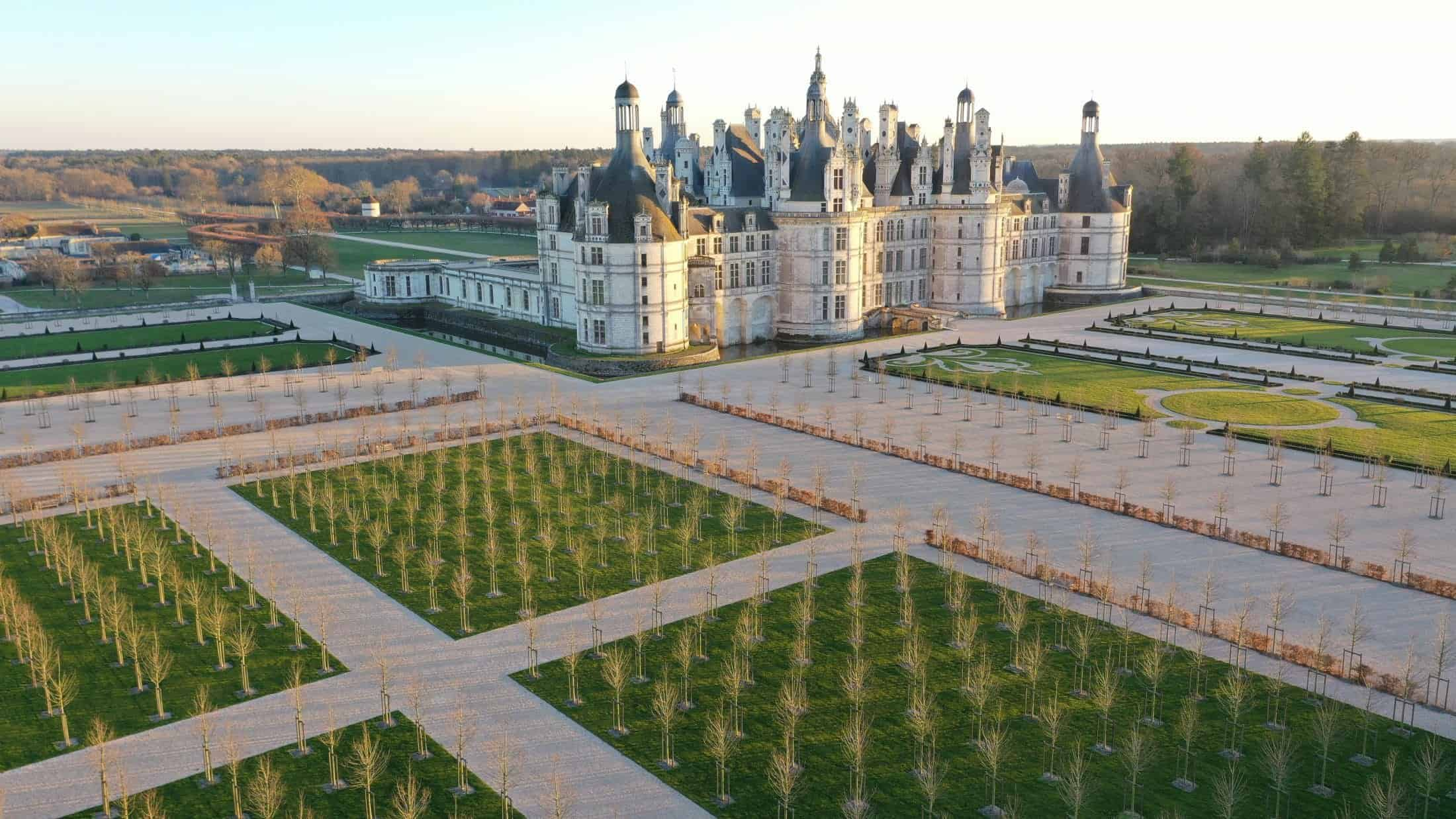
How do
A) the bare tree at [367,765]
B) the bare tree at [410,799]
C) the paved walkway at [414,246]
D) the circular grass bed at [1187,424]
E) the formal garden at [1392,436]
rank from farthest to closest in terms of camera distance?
the paved walkway at [414,246] < the circular grass bed at [1187,424] < the formal garden at [1392,436] < the bare tree at [367,765] < the bare tree at [410,799]

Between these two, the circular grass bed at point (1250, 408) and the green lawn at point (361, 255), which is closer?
the circular grass bed at point (1250, 408)

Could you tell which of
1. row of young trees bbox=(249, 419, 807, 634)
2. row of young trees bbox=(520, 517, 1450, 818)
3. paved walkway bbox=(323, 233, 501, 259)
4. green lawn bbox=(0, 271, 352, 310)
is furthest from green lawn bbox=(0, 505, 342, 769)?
paved walkway bbox=(323, 233, 501, 259)

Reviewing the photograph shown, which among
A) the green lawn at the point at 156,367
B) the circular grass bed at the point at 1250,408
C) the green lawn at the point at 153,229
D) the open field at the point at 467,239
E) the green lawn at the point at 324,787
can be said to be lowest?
the green lawn at the point at 324,787

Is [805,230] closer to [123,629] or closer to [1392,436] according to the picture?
[1392,436]

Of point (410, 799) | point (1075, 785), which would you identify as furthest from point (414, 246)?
point (1075, 785)

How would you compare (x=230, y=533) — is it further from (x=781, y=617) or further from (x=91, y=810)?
(x=781, y=617)

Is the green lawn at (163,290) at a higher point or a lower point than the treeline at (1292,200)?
lower

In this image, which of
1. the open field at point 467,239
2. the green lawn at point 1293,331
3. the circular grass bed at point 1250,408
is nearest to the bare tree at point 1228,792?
the circular grass bed at point 1250,408

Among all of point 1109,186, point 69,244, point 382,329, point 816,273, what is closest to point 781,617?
point 816,273

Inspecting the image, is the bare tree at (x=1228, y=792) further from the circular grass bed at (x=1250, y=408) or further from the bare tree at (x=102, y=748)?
the circular grass bed at (x=1250, y=408)
